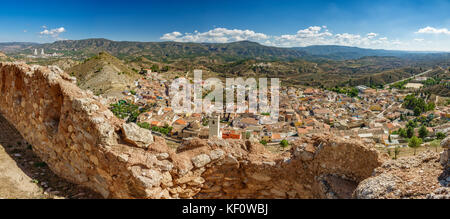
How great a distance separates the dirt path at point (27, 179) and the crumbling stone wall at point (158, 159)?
8.4 inches

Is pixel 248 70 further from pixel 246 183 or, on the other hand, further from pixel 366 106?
pixel 246 183

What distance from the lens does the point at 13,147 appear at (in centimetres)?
781

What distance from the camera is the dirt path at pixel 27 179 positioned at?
592 centimetres

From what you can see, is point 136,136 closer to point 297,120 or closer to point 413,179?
point 413,179

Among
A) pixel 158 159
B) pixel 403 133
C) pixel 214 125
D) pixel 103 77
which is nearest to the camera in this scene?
pixel 158 159

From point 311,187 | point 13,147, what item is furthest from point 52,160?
point 311,187

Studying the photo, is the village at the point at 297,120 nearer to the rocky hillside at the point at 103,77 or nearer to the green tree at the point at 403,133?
Answer: the green tree at the point at 403,133

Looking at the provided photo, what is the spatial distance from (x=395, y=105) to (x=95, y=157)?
86.4 meters

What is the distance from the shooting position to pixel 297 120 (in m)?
52.2

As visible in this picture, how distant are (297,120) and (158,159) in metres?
49.7

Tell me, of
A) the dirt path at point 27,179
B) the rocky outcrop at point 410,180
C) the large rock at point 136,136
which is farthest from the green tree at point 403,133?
the dirt path at point 27,179

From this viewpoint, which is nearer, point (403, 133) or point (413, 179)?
point (413, 179)

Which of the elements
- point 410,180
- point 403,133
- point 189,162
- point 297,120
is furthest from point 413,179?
point 297,120

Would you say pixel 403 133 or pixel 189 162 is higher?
pixel 189 162
